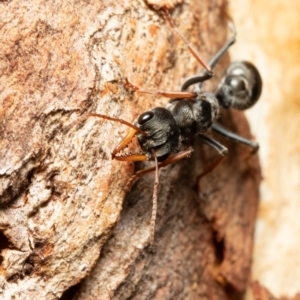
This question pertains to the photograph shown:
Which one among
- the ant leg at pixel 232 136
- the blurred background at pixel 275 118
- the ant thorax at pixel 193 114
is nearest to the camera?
the ant thorax at pixel 193 114

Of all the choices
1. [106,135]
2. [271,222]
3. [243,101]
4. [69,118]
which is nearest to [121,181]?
[106,135]

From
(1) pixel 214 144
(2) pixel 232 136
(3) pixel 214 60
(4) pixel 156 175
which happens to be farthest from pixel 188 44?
(4) pixel 156 175

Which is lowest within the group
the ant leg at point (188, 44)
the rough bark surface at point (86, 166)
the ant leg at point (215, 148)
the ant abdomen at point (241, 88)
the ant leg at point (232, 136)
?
the rough bark surface at point (86, 166)

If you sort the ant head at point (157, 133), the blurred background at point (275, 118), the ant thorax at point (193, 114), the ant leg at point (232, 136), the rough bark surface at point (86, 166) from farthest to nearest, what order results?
1. the blurred background at point (275, 118)
2. the ant leg at point (232, 136)
3. the ant thorax at point (193, 114)
4. the ant head at point (157, 133)
5. the rough bark surface at point (86, 166)

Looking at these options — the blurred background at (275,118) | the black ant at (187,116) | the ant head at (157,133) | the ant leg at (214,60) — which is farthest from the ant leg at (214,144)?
the blurred background at (275,118)

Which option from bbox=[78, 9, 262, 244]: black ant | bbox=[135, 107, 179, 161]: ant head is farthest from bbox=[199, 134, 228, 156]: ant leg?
bbox=[135, 107, 179, 161]: ant head

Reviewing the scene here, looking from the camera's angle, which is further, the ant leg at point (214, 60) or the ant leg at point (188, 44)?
the ant leg at point (214, 60)

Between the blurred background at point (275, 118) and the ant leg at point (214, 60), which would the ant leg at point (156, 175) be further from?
the blurred background at point (275, 118)

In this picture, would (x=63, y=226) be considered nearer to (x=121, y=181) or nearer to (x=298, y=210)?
(x=121, y=181)

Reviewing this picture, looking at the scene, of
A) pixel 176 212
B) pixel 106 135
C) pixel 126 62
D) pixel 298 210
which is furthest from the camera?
pixel 298 210
